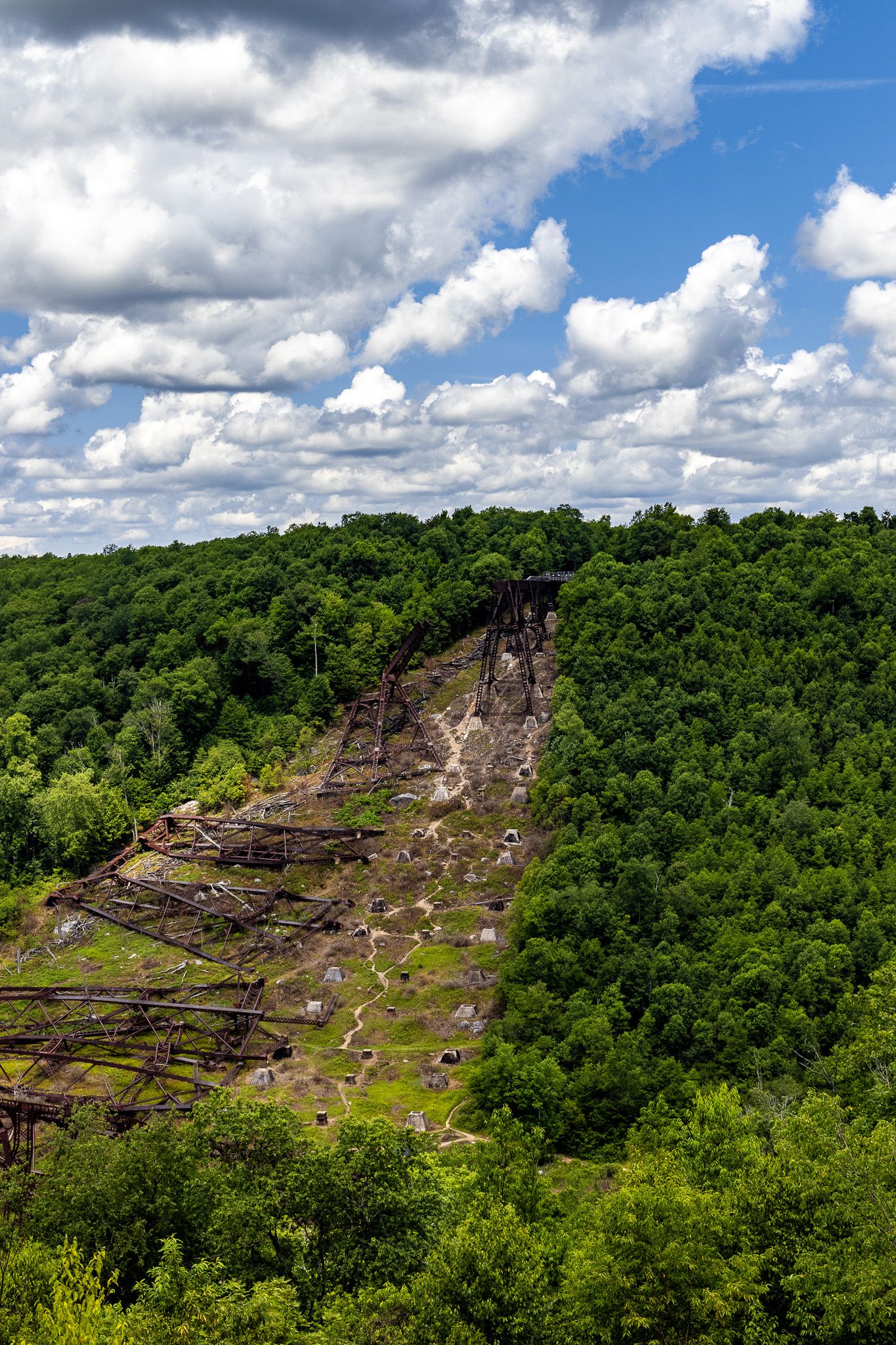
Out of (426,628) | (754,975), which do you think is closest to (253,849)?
(426,628)

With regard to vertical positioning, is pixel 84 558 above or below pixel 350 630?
above

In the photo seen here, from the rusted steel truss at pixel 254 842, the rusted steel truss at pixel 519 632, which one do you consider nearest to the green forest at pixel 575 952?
the rusted steel truss at pixel 519 632

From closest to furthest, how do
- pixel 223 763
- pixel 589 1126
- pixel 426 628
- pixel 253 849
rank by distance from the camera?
1. pixel 589 1126
2. pixel 253 849
3. pixel 223 763
4. pixel 426 628

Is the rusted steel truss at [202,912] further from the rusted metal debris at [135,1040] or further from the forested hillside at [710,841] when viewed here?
the forested hillside at [710,841]

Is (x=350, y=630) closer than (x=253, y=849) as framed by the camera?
No

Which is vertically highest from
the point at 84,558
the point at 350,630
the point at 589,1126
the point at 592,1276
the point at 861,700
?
the point at 84,558

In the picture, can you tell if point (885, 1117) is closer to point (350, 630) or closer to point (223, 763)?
point (223, 763)
